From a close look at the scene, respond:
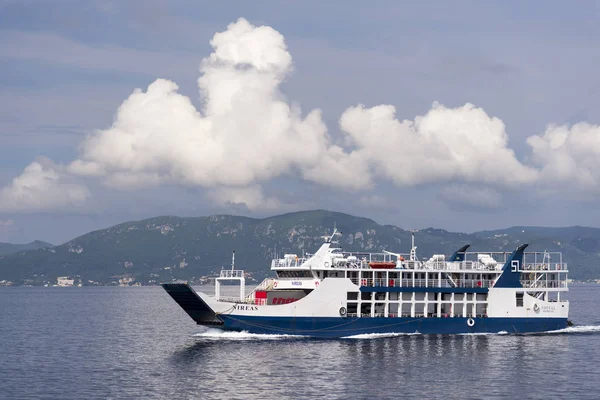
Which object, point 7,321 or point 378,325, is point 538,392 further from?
point 7,321

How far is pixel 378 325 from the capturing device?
6569cm

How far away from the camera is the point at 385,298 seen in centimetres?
6631

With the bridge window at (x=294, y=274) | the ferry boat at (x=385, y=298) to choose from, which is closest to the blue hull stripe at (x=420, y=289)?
the ferry boat at (x=385, y=298)

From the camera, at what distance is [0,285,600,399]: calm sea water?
150 ft

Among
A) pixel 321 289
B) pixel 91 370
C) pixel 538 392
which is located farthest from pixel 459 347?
pixel 91 370

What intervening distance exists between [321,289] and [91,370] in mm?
19069

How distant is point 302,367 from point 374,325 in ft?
48.7

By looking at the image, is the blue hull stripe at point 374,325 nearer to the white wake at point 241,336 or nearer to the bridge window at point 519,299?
the white wake at point 241,336

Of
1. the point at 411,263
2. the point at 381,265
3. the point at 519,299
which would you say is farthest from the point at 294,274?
the point at 519,299

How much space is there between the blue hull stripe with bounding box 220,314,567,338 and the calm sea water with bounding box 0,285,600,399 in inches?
29.9

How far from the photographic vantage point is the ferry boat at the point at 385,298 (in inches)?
2496

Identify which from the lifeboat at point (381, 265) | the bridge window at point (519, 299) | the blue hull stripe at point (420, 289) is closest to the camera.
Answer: the blue hull stripe at point (420, 289)

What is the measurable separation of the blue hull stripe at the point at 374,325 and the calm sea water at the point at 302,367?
0.76 m

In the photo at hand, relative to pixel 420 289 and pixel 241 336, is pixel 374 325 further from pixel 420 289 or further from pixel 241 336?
pixel 241 336
